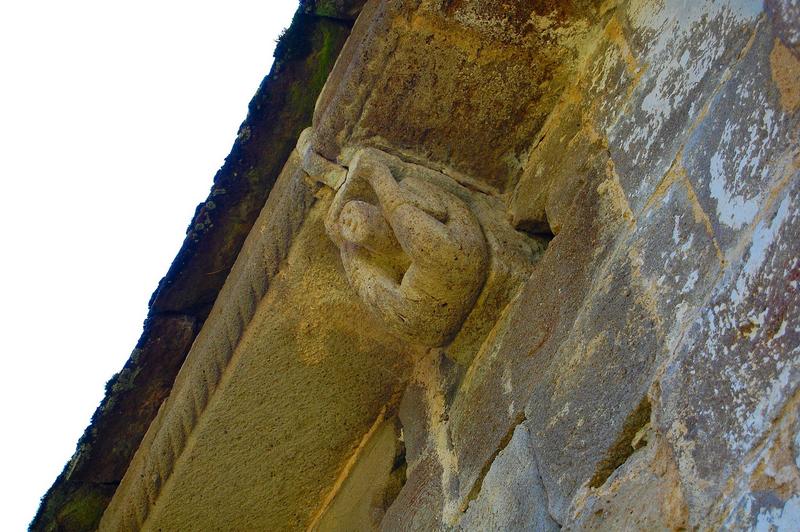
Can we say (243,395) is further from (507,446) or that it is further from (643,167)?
(643,167)

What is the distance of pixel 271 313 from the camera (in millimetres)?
2916

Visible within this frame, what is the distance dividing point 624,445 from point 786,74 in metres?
0.76

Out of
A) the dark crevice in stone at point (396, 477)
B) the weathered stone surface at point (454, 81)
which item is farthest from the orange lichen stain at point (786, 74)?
the dark crevice in stone at point (396, 477)

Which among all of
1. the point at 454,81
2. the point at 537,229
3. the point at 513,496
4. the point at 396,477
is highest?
the point at 454,81

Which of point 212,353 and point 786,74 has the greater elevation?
point 786,74

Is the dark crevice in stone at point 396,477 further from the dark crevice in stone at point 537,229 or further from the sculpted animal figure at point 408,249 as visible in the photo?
the dark crevice in stone at point 537,229

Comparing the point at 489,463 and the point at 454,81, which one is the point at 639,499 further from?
the point at 454,81

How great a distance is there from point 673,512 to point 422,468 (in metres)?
1.28

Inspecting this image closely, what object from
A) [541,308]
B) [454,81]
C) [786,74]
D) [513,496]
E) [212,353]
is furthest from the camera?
[212,353]

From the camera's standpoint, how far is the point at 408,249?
Result: 8.07ft

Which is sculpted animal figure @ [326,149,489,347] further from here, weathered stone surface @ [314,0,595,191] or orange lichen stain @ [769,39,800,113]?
orange lichen stain @ [769,39,800,113]

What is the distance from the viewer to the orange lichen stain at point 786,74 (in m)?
1.60

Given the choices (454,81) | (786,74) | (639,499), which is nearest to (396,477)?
(454,81)

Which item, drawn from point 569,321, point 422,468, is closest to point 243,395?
point 422,468
